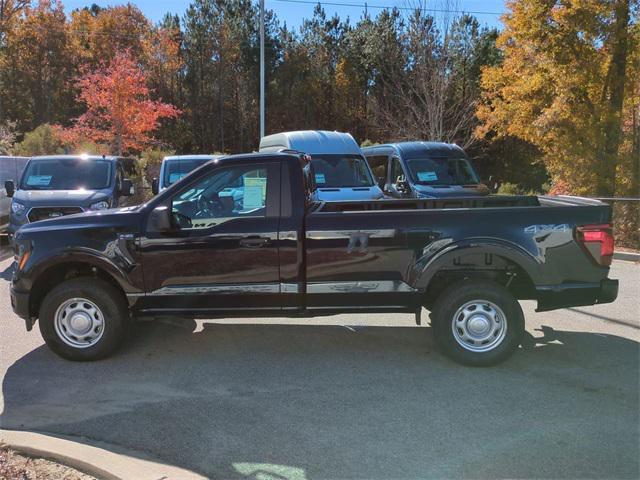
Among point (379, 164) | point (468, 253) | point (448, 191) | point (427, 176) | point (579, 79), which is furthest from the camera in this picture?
point (379, 164)

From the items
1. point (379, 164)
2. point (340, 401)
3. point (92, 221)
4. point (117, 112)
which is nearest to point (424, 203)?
point (340, 401)

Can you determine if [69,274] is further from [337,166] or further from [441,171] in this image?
[441,171]

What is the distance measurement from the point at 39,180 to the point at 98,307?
21.6 feet

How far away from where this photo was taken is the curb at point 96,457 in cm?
329

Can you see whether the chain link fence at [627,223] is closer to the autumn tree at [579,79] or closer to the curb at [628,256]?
the curb at [628,256]

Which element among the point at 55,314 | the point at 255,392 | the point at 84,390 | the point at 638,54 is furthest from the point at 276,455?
the point at 638,54

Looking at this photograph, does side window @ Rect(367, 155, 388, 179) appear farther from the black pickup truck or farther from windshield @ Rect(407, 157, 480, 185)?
the black pickup truck

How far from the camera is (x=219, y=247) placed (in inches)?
197

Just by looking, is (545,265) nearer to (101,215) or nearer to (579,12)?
(101,215)

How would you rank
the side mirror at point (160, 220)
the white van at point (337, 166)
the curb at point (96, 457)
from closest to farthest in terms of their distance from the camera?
the curb at point (96, 457) < the side mirror at point (160, 220) < the white van at point (337, 166)

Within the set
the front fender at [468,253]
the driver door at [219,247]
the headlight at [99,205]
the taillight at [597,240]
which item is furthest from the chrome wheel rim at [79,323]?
the headlight at [99,205]

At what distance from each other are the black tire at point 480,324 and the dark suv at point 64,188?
6988mm

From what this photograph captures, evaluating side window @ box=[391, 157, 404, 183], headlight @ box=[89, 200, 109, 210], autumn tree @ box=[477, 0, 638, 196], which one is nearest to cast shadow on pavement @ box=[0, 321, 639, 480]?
headlight @ box=[89, 200, 109, 210]

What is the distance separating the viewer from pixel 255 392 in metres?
4.58
